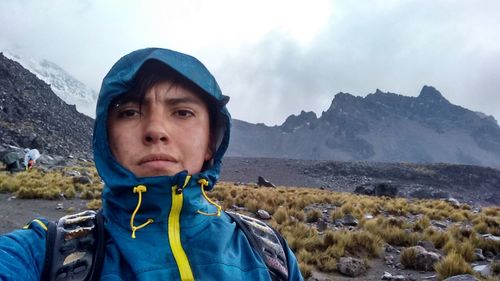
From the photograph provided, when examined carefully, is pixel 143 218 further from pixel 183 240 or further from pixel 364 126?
pixel 364 126

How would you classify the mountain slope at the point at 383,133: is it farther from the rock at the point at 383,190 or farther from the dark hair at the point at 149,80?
the dark hair at the point at 149,80

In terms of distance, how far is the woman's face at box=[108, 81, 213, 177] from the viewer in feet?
6.51

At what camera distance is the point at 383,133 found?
16450 cm

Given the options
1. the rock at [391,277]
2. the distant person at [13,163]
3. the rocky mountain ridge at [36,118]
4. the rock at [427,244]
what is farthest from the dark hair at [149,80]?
the rocky mountain ridge at [36,118]

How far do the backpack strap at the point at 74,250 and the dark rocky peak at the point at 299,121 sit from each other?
17292cm

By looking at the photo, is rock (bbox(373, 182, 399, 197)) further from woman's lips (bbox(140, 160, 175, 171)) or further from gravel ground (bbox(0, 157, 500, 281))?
woman's lips (bbox(140, 160, 175, 171))

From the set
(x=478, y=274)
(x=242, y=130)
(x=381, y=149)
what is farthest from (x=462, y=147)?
(x=478, y=274)

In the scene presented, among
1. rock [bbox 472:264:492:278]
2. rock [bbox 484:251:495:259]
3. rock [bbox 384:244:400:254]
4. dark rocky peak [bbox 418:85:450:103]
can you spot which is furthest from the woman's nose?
dark rocky peak [bbox 418:85:450:103]

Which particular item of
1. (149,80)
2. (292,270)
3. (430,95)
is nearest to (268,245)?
(292,270)

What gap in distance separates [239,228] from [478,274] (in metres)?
5.37

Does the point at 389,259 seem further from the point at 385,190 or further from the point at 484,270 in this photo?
the point at 385,190

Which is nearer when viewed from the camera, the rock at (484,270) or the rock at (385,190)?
the rock at (484,270)

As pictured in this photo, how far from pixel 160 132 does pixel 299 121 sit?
179997 mm

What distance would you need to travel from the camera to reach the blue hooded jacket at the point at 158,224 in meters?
1.84
